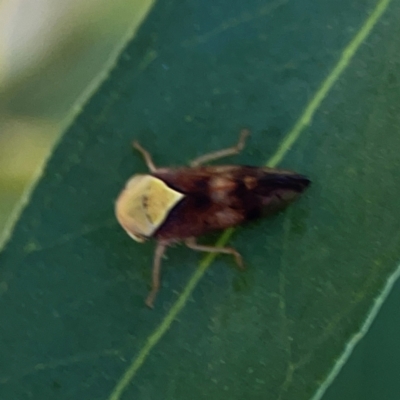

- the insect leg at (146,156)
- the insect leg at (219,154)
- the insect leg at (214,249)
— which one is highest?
the insect leg at (146,156)

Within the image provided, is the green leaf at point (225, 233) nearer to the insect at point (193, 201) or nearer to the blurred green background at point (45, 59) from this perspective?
the insect at point (193, 201)

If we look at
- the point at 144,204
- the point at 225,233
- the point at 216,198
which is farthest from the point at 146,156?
the point at 225,233

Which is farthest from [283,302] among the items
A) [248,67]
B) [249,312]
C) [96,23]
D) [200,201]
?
[96,23]

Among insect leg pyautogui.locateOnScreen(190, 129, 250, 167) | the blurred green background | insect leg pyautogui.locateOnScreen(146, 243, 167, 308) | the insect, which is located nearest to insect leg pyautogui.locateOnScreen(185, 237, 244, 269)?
the insect

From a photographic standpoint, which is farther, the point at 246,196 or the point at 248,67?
the point at 246,196

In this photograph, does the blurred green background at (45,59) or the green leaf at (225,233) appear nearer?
the green leaf at (225,233)

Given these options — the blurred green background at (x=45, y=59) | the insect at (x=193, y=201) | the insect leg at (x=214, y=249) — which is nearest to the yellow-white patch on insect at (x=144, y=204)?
the insect at (x=193, y=201)

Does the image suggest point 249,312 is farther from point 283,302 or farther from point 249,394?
point 249,394
